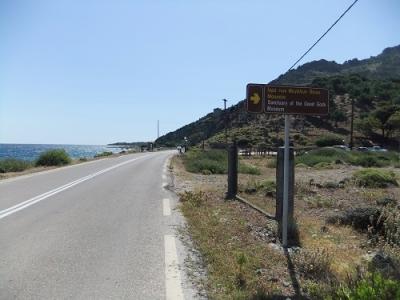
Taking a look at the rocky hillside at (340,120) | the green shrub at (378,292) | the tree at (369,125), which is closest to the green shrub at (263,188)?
the green shrub at (378,292)

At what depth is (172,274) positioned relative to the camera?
21.0 feet

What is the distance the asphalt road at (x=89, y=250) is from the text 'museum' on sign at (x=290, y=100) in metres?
2.62

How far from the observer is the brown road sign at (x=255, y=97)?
322 inches

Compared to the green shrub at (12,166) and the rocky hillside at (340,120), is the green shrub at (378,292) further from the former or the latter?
the rocky hillside at (340,120)

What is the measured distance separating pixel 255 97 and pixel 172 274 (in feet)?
10.5

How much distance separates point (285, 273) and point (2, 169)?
29.4m

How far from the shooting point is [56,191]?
17.0m

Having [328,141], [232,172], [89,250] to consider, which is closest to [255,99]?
[89,250]

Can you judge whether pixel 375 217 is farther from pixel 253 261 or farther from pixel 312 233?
pixel 253 261

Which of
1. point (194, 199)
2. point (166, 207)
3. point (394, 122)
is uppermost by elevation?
point (394, 122)

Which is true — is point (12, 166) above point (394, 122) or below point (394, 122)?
below

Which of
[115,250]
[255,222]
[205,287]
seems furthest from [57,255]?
[255,222]

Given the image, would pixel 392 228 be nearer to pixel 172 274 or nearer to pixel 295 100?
pixel 295 100

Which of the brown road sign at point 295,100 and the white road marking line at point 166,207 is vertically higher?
the brown road sign at point 295,100
